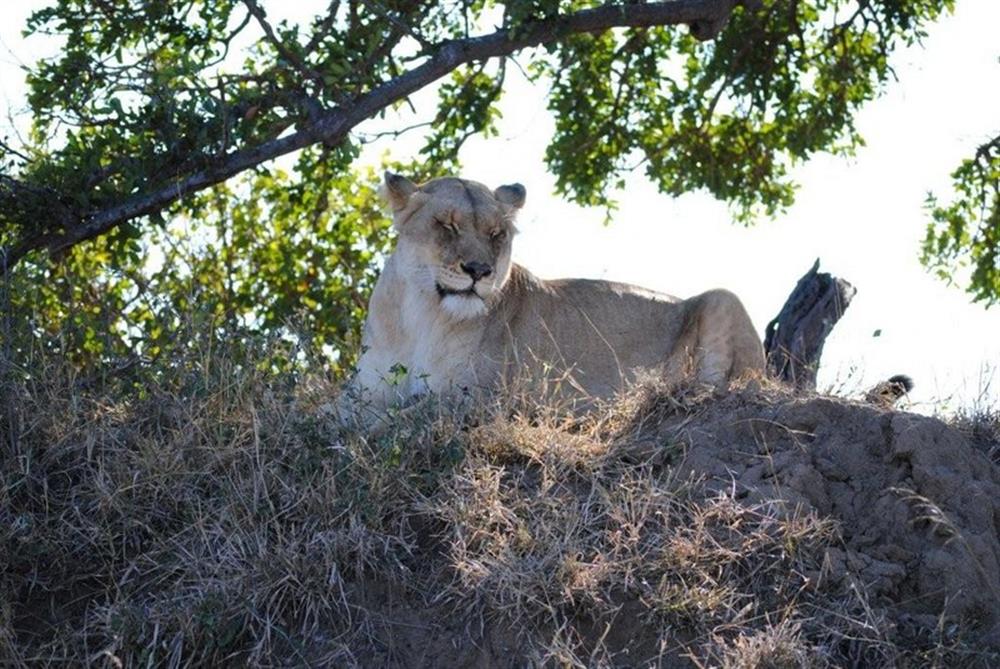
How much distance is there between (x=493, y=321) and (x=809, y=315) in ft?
8.12

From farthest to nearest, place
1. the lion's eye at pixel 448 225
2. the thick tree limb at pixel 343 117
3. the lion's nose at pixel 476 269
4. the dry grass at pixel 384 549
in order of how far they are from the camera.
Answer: the thick tree limb at pixel 343 117 < the lion's eye at pixel 448 225 < the lion's nose at pixel 476 269 < the dry grass at pixel 384 549

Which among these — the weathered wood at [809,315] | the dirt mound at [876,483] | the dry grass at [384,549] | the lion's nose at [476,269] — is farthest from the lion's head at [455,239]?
the weathered wood at [809,315]

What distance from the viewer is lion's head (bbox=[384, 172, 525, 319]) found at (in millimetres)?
11578

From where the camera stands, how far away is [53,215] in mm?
Result: 11961

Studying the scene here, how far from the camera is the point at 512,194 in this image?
39.8ft

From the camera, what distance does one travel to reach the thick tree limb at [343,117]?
1196 cm

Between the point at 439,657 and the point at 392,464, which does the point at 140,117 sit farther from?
the point at 439,657

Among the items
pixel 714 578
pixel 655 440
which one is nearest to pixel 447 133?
pixel 655 440

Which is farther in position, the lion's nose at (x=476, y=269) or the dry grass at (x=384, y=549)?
the lion's nose at (x=476, y=269)

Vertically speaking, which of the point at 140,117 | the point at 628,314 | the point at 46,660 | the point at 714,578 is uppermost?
the point at 140,117

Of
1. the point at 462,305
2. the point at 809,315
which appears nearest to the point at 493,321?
the point at 462,305

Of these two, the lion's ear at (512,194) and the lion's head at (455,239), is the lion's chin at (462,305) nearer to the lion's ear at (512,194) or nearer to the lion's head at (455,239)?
the lion's head at (455,239)

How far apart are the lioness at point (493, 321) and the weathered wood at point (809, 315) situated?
1.80 ft

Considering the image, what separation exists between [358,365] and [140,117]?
1.92 m
